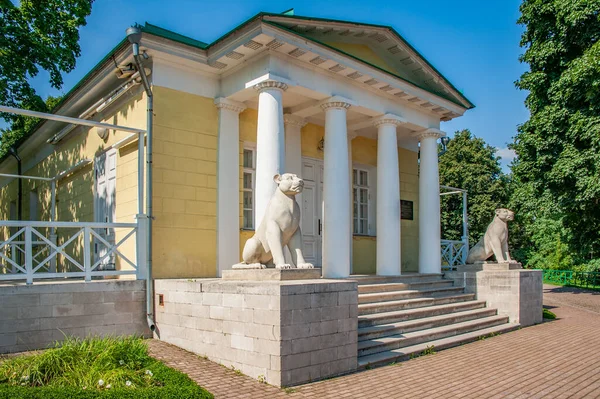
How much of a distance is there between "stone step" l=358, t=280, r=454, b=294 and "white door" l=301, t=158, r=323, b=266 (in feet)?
8.29

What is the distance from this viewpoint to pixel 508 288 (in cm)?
1155

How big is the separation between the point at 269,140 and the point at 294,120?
8.91 ft

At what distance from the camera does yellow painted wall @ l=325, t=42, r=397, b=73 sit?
11.5 metres

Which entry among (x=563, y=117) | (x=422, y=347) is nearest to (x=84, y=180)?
(x=422, y=347)

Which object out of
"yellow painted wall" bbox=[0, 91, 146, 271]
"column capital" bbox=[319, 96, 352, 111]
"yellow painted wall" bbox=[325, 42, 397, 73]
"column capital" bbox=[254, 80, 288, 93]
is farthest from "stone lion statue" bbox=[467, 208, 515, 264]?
"yellow painted wall" bbox=[0, 91, 146, 271]

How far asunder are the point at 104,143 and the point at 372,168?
731 cm

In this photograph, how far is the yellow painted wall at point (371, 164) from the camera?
11281 mm

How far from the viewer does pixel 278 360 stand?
20.1 ft

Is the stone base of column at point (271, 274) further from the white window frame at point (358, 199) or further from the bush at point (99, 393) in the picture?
the white window frame at point (358, 199)

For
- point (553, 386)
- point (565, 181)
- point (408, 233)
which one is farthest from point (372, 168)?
point (553, 386)

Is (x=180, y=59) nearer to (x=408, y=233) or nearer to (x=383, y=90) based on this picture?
(x=383, y=90)

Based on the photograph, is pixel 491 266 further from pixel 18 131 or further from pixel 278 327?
pixel 18 131

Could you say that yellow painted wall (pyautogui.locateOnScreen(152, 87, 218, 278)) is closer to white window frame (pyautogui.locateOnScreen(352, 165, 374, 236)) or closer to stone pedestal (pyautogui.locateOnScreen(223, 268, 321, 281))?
stone pedestal (pyautogui.locateOnScreen(223, 268, 321, 281))

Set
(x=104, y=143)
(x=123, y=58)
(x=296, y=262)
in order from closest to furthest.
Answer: (x=296, y=262) < (x=123, y=58) < (x=104, y=143)
